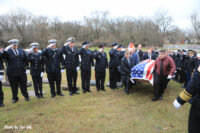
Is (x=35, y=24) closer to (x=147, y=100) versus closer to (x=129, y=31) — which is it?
(x=129, y=31)

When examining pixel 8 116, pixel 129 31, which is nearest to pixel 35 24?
pixel 129 31

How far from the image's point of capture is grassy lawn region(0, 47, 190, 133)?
9.88ft

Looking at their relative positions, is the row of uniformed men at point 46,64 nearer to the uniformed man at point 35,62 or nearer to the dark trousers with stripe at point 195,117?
the uniformed man at point 35,62

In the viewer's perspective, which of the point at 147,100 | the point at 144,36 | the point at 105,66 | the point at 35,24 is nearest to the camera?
the point at 147,100

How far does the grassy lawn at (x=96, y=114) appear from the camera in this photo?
301 cm

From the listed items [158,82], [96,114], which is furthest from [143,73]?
[96,114]

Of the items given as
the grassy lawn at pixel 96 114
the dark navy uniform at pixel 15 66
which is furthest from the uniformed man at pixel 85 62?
the dark navy uniform at pixel 15 66

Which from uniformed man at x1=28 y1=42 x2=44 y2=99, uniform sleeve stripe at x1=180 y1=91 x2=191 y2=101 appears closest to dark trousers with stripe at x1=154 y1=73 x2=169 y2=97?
uniform sleeve stripe at x1=180 y1=91 x2=191 y2=101

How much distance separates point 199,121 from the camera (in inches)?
68.2

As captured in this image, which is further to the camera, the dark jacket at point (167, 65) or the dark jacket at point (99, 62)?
the dark jacket at point (99, 62)

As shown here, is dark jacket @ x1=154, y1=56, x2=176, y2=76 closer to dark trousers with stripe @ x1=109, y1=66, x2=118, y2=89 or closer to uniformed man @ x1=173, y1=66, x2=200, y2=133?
dark trousers with stripe @ x1=109, y1=66, x2=118, y2=89

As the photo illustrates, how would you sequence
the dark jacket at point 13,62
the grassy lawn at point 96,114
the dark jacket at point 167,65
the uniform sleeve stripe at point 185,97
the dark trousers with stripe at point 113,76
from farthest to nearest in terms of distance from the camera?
the dark trousers with stripe at point 113,76
the dark jacket at point 167,65
the dark jacket at point 13,62
the grassy lawn at point 96,114
the uniform sleeve stripe at point 185,97

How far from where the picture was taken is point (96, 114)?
363 cm

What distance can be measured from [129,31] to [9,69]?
4324 cm
